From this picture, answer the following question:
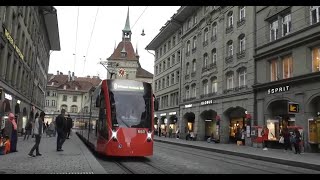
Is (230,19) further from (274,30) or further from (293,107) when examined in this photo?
(293,107)

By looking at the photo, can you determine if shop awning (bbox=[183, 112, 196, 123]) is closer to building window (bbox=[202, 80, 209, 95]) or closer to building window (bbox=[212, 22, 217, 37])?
building window (bbox=[202, 80, 209, 95])

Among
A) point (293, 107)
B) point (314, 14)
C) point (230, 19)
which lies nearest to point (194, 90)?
point (230, 19)

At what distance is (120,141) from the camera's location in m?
14.1

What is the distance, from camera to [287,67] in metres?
26.2

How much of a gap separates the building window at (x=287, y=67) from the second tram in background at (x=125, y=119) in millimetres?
13908

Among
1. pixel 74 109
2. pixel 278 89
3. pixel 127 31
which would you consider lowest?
pixel 278 89

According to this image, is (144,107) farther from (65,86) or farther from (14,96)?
(65,86)

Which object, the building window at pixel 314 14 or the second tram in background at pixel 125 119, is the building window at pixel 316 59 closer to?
the building window at pixel 314 14

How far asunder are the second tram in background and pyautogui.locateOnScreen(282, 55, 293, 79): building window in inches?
548

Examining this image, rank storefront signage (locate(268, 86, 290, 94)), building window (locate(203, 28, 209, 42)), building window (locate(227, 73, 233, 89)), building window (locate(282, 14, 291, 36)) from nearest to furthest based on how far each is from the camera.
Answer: storefront signage (locate(268, 86, 290, 94)), building window (locate(282, 14, 291, 36)), building window (locate(227, 73, 233, 89)), building window (locate(203, 28, 209, 42))

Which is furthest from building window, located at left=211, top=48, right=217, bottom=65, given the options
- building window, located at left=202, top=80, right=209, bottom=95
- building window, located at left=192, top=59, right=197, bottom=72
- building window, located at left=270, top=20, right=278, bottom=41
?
building window, located at left=270, top=20, right=278, bottom=41

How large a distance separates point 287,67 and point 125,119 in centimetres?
1577

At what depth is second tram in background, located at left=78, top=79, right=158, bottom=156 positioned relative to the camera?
46.5ft

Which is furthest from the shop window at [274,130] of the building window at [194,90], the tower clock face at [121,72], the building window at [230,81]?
the tower clock face at [121,72]
